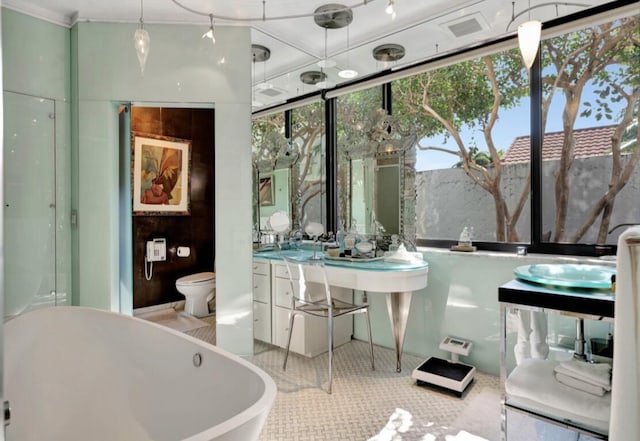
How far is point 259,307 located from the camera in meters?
3.21

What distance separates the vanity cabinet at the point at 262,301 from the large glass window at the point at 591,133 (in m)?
2.15

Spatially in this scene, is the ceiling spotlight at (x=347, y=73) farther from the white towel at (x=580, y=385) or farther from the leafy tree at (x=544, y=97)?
the white towel at (x=580, y=385)

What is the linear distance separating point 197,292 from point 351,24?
3041 mm

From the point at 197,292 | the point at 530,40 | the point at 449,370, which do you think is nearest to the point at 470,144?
the point at 530,40

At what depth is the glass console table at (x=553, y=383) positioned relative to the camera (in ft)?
4.45

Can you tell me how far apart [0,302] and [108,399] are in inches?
66.8

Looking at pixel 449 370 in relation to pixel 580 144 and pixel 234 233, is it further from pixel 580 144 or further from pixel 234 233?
pixel 234 233

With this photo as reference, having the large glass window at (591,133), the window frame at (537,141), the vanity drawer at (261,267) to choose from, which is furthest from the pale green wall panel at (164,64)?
the large glass window at (591,133)

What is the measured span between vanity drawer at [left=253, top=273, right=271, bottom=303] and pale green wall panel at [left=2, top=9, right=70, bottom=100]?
2.10 metres

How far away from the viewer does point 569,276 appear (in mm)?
1767

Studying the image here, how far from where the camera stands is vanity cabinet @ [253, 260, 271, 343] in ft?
10.3

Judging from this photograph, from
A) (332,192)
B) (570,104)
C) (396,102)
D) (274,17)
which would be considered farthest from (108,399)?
(570,104)

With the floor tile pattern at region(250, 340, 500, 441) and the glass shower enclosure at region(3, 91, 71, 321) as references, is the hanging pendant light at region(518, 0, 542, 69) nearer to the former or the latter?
the floor tile pattern at region(250, 340, 500, 441)

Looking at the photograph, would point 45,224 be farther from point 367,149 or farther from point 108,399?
point 367,149
